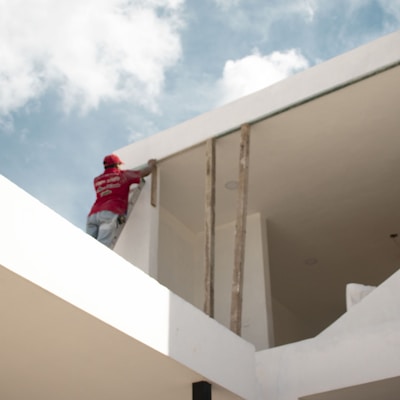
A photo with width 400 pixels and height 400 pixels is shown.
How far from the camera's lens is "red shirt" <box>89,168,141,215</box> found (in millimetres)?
6656

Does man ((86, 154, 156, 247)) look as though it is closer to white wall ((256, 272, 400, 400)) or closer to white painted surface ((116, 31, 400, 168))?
white painted surface ((116, 31, 400, 168))

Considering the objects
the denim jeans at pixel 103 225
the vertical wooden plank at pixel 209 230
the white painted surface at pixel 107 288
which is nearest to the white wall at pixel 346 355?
the white painted surface at pixel 107 288

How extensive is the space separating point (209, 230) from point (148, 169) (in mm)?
1228

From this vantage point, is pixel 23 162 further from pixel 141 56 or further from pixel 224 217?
pixel 224 217

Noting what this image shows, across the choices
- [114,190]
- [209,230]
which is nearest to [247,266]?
[209,230]

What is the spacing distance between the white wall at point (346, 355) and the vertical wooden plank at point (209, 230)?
703 mm

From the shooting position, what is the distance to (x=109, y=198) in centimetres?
671

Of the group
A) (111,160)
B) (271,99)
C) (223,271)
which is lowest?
(223,271)

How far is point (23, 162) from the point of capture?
19.7ft

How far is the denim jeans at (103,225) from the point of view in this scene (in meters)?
6.50

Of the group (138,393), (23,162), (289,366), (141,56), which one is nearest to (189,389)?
(138,393)

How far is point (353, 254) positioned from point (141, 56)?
13.5ft

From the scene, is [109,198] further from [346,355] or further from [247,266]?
[346,355]

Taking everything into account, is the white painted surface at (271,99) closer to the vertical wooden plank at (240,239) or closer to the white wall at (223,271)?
the vertical wooden plank at (240,239)
